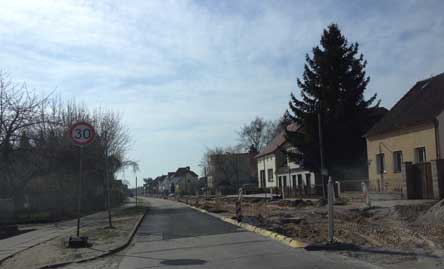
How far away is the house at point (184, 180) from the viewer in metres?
134

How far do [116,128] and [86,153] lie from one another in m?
8.26

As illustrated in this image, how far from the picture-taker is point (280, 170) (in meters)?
72.3

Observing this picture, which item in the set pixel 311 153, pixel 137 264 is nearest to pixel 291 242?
pixel 137 264

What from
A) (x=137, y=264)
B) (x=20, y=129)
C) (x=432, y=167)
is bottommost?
(x=137, y=264)

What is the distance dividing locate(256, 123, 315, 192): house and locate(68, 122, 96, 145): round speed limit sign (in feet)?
145

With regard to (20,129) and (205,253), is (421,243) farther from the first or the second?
(20,129)

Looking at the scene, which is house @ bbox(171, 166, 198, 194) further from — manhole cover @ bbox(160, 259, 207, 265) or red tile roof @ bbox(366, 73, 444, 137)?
manhole cover @ bbox(160, 259, 207, 265)

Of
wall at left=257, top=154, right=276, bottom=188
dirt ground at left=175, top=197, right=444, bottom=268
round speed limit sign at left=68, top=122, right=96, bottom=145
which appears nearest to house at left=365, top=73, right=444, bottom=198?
dirt ground at left=175, top=197, right=444, bottom=268

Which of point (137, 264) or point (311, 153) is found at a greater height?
point (311, 153)

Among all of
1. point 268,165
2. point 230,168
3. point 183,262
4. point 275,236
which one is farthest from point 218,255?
point 230,168

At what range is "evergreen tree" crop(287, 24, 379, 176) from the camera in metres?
45.5

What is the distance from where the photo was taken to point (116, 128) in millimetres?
53062

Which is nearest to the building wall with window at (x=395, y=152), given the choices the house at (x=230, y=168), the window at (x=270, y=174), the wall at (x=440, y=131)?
the wall at (x=440, y=131)

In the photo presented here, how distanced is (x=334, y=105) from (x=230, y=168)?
2767 inches
